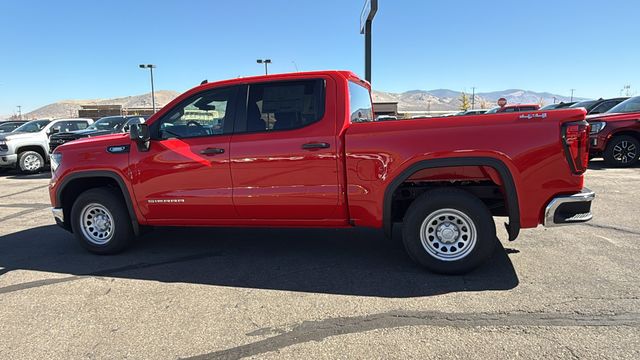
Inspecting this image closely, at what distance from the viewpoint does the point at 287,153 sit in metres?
4.16

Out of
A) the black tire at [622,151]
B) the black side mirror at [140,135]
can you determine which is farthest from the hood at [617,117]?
the black side mirror at [140,135]

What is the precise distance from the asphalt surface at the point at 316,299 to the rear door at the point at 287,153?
665 mm

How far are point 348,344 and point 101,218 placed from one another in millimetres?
3545

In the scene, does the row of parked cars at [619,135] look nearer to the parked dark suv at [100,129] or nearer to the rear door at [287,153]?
the rear door at [287,153]

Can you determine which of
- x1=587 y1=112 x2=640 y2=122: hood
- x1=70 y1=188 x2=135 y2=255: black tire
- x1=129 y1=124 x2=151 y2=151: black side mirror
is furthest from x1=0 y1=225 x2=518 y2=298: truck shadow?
x1=587 y1=112 x2=640 y2=122: hood

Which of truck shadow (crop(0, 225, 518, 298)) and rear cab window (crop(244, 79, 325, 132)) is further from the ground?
rear cab window (crop(244, 79, 325, 132))

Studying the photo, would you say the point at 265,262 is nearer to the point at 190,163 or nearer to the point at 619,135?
the point at 190,163

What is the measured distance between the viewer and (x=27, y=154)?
1318 centimetres

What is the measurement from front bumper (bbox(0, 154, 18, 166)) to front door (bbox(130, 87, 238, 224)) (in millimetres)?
10885

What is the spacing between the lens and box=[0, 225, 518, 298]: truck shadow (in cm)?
393

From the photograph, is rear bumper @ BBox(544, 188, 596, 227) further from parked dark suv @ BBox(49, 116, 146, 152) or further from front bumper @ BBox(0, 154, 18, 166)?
front bumper @ BBox(0, 154, 18, 166)

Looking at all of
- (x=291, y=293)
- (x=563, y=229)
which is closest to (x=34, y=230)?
(x=291, y=293)

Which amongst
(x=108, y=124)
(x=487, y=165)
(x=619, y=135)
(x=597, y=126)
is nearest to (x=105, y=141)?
(x=487, y=165)

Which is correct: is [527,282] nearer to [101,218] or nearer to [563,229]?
[563,229]
